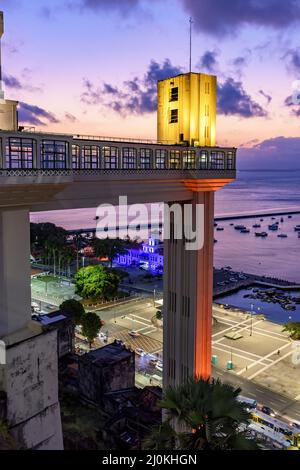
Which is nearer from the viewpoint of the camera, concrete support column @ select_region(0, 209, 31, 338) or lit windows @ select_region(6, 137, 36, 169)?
lit windows @ select_region(6, 137, 36, 169)

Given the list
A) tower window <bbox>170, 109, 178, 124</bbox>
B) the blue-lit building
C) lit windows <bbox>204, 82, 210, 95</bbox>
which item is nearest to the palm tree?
tower window <bbox>170, 109, 178, 124</bbox>

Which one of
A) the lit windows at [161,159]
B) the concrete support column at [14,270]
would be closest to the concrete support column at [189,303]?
the lit windows at [161,159]

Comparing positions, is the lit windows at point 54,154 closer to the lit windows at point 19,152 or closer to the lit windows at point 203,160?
the lit windows at point 19,152

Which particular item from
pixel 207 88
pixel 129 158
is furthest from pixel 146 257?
pixel 129 158

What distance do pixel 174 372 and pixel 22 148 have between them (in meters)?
18.8

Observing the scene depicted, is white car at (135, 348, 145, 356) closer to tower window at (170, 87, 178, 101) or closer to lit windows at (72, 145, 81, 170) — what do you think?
tower window at (170, 87, 178, 101)

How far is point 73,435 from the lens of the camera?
36312mm

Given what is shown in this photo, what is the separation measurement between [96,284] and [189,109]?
176 ft

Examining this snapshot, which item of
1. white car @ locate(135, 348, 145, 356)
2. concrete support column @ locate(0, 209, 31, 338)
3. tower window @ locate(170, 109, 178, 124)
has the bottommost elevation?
white car @ locate(135, 348, 145, 356)

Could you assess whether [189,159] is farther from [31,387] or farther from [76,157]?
[31,387]

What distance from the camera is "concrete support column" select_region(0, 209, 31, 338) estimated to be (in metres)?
17.1

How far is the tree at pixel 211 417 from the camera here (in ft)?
42.7

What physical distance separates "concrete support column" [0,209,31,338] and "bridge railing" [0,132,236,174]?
246 cm

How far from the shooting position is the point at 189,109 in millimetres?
27250
